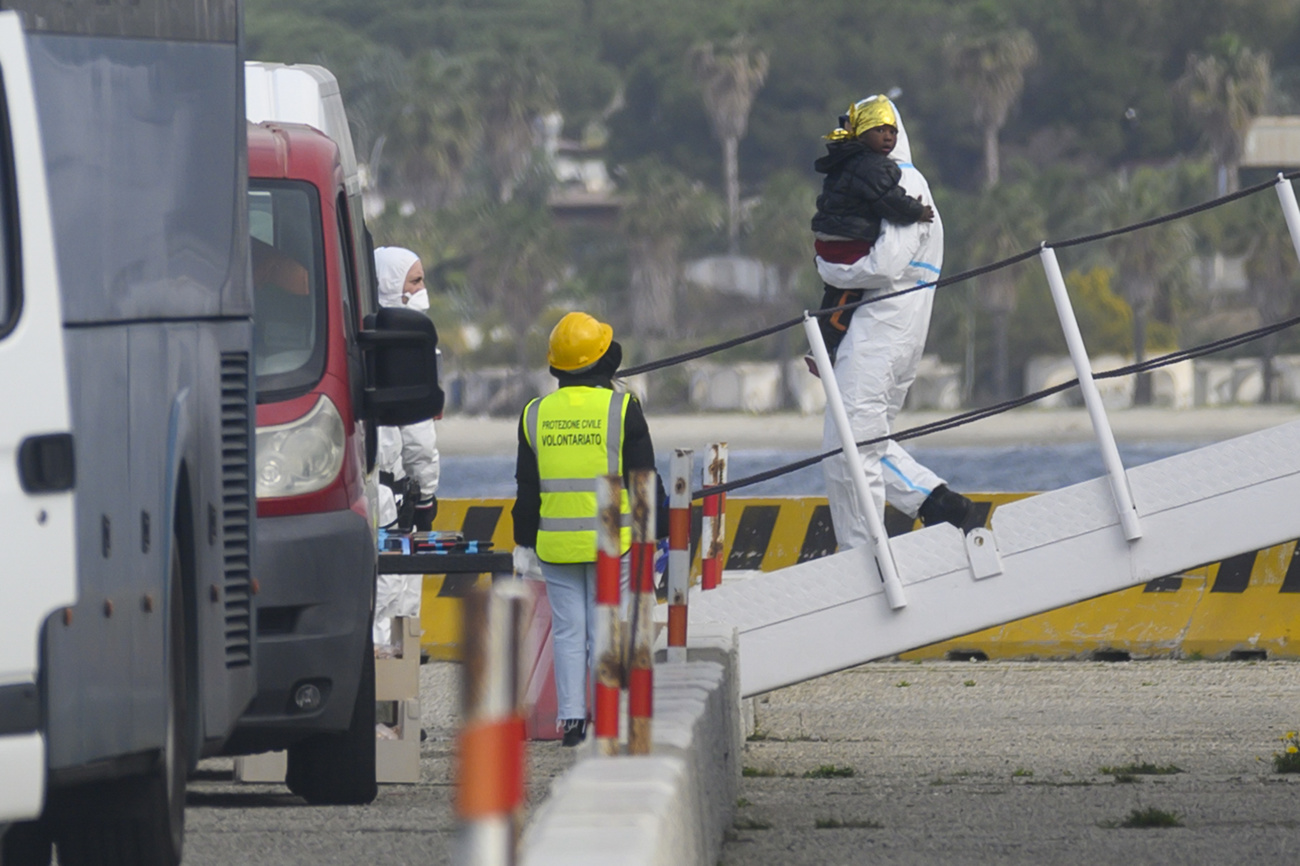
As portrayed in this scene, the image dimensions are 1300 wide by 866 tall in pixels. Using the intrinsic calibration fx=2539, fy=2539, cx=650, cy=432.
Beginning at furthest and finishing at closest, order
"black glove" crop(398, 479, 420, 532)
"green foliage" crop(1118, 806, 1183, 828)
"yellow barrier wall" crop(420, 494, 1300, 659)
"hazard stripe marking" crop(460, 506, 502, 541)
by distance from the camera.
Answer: "hazard stripe marking" crop(460, 506, 502, 541) → "yellow barrier wall" crop(420, 494, 1300, 659) → "black glove" crop(398, 479, 420, 532) → "green foliage" crop(1118, 806, 1183, 828)

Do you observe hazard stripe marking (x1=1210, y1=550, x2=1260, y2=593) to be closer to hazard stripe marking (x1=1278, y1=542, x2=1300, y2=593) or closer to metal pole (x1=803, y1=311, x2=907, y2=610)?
hazard stripe marking (x1=1278, y1=542, x2=1300, y2=593)

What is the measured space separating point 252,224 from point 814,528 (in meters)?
6.95

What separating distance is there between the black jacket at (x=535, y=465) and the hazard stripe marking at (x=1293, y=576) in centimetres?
533

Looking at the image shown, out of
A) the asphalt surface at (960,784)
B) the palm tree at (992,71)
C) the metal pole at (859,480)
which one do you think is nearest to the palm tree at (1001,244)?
the palm tree at (992,71)

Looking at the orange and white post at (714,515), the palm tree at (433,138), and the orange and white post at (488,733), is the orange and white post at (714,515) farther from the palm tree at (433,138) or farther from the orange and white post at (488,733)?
the palm tree at (433,138)

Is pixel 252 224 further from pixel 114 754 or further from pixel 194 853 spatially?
pixel 114 754

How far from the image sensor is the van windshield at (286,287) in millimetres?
7684

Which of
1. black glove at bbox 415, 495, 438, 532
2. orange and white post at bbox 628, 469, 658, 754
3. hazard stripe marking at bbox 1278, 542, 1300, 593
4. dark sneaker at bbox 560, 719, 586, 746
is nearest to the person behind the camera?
orange and white post at bbox 628, 469, 658, 754

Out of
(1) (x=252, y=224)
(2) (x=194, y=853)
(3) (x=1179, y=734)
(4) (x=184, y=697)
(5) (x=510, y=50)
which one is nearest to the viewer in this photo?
(4) (x=184, y=697)

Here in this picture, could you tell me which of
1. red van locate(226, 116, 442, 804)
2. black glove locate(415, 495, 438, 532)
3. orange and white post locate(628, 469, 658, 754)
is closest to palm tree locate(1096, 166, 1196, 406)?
black glove locate(415, 495, 438, 532)

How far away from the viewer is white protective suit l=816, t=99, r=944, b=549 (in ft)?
33.1

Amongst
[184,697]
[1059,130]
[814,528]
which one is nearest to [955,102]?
[1059,130]

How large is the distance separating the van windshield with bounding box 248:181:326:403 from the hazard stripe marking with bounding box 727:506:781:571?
6867 mm

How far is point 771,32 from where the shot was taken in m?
140
